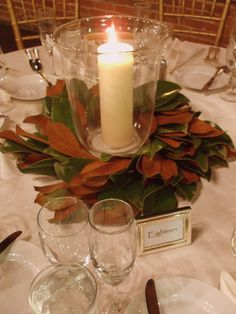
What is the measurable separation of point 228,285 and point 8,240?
351mm

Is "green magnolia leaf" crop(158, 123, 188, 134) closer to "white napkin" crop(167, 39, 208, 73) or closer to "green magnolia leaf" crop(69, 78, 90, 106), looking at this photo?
"green magnolia leaf" crop(69, 78, 90, 106)

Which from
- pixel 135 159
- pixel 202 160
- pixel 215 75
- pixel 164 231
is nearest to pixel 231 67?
pixel 215 75

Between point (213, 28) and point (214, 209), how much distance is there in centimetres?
238

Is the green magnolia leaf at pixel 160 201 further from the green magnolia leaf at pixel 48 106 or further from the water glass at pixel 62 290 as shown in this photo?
the green magnolia leaf at pixel 48 106

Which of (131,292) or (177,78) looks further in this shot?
(177,78)

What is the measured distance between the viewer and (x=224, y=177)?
0.81m

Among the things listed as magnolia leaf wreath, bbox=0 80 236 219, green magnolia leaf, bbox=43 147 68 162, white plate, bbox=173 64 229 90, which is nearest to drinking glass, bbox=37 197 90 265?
magnolia leaf wreath, bbox=0 80 236 219

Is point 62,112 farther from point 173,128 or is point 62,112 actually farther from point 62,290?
point 62,290

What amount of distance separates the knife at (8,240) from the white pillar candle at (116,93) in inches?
9.7

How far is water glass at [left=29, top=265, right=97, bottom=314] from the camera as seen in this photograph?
527mm

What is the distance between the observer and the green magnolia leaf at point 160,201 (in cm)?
70

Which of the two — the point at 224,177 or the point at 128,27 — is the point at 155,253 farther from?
the point at 128,27

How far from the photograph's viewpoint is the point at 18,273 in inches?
23.9

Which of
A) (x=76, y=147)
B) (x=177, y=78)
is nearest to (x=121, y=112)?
(x=76, y=147)
